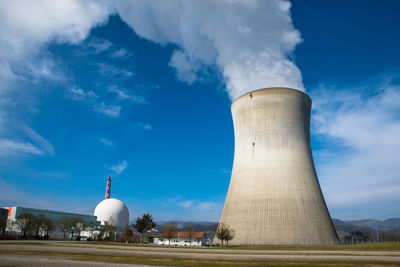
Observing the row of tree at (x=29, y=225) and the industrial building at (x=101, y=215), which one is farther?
the industrial building at (x=101, y=215)

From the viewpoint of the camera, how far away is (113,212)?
48125mm

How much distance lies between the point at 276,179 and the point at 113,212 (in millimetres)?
34347

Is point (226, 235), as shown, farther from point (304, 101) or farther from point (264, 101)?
point (304, 101)

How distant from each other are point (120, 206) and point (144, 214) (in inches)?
762

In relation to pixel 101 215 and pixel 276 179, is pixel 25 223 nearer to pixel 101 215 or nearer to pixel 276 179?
pixel 101 215

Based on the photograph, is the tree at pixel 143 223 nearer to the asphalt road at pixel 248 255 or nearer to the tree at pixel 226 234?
the tree at pixel 226 234

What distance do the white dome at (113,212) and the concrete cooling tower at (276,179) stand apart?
94.7 ft

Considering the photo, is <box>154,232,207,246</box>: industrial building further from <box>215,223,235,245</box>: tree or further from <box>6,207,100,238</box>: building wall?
<box>215,223,235,245</box>: tree

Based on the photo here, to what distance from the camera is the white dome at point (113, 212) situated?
47.9 metres

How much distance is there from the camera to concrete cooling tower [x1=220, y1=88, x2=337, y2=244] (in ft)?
67.0

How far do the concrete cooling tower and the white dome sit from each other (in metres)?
28.9

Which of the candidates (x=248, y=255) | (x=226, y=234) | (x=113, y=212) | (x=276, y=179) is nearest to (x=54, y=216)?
(x=113, y=212)

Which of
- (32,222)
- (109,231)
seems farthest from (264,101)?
(32,222)

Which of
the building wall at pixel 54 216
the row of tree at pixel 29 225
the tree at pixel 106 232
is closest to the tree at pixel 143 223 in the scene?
the tree at pixel 106 232
